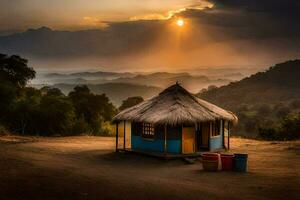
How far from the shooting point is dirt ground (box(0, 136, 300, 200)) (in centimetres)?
1444

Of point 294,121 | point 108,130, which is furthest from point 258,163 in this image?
point 108,130

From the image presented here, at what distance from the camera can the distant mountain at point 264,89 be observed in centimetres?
13175

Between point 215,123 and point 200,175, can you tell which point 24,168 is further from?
point 215,123

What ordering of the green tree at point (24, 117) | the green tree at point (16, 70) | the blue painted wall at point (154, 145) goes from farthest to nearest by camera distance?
the green tree at point (16, 70)
the green tree at point (24, 117)
the blue painted wall at point (154, 145)

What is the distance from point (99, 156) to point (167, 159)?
3911 millimetres

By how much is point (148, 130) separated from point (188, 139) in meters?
2.29

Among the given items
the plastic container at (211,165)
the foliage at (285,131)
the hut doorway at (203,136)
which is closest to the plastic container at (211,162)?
the plastic container at (211,165)

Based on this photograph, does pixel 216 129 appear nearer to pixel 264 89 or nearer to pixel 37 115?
pixel 37 115

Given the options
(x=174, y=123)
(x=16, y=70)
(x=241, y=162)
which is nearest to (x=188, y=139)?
(x=174, y=123)

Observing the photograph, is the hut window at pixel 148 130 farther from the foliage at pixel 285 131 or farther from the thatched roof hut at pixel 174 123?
the foliage at pixel 285 131

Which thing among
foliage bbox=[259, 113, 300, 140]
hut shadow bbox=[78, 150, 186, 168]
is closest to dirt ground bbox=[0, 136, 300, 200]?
hut shadow bbox=[78, 150, 186, 168]

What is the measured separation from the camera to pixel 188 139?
81.1 feet

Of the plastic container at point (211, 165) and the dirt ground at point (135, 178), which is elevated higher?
the plastic container at point (211, 165)

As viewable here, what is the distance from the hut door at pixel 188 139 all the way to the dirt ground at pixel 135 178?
5.52 feet
